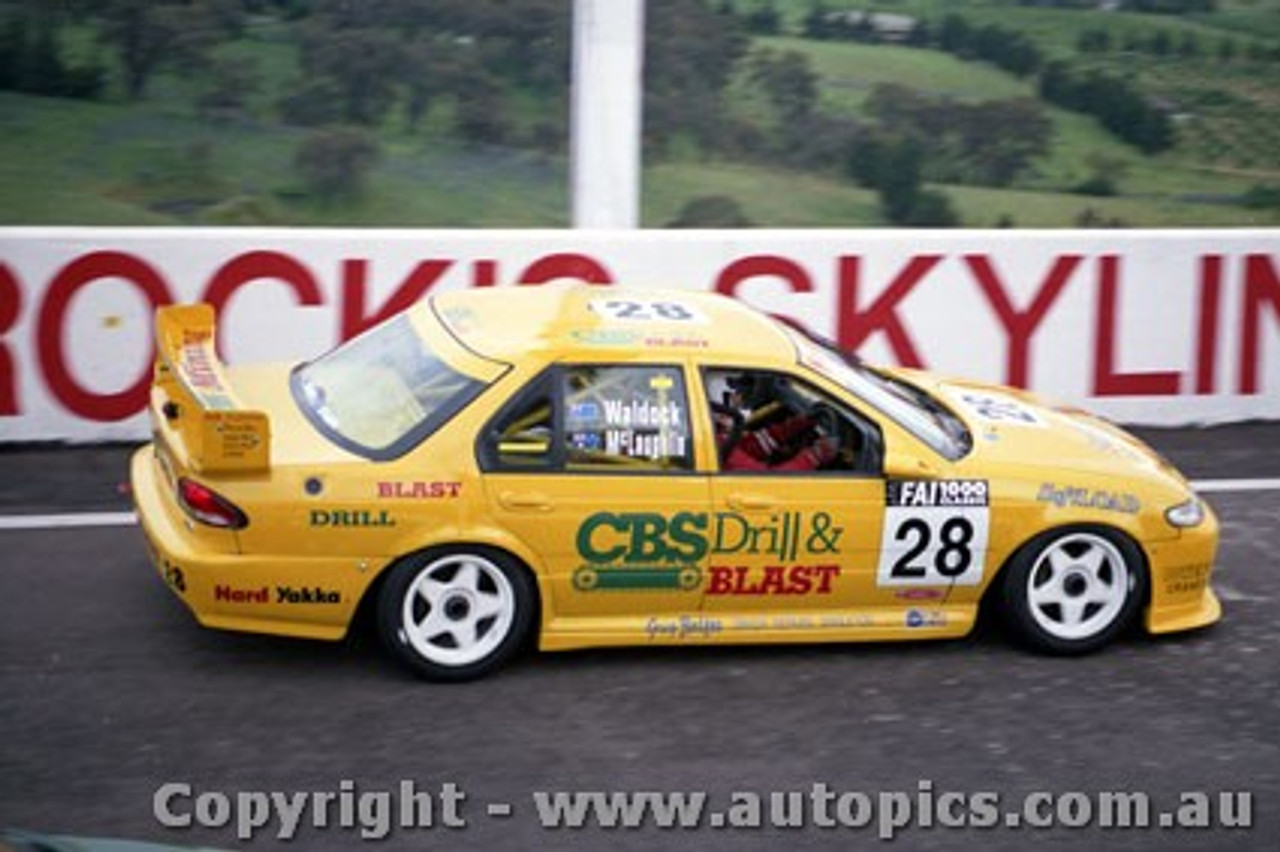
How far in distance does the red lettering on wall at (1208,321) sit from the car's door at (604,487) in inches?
201

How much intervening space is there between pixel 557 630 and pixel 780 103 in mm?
11144

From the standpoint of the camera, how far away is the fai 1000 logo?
25.6ft

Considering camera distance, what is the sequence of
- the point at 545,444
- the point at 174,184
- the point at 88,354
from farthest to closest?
the point at 174,184, the point at 88,354, the point at 545,444

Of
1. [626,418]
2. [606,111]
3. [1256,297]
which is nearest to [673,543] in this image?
[626,418]

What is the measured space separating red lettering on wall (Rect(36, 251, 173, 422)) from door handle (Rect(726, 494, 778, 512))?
4129mm

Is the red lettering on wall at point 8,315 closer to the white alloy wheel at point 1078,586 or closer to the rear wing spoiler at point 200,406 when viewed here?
the rear wing spoiler at point 200,406

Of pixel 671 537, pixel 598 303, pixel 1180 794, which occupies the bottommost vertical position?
pixel 1180 794

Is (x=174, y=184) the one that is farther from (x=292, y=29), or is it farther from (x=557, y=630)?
(x=557, y=630)

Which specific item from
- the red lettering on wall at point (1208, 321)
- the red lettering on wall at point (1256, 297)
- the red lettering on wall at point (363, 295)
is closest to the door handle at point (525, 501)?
the red lettering on wall at point (363, 295)

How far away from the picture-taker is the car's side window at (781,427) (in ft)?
26.5

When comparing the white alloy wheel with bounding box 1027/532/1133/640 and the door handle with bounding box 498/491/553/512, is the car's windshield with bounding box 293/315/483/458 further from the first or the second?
the white alloy wheel with bounding box 1027/532/1133/640

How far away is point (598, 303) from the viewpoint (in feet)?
27.7

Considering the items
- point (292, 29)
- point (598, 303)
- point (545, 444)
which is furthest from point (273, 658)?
point (292, 29)

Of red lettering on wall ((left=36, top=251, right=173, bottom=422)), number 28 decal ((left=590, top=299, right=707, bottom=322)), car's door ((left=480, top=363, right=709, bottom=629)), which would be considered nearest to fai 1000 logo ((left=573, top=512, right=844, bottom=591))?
car's door ((left=480, top=363, right=709, bottom=629))
